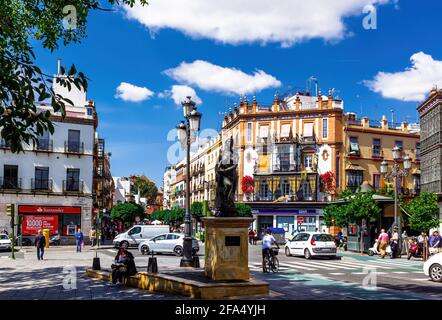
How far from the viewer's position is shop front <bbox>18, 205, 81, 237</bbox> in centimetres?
4247

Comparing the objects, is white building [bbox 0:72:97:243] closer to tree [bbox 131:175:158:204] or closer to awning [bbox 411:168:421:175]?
awning [bbox 411:168:421:175]

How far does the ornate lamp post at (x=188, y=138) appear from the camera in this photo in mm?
18953

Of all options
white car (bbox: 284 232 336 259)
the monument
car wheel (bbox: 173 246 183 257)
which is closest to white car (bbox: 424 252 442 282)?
the monument

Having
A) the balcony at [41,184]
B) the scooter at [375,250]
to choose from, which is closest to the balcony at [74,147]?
the balcony at [41,184]

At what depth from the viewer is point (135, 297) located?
1257 centimetres

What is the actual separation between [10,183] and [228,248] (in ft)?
113

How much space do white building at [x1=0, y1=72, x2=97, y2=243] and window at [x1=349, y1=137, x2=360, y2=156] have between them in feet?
92.3

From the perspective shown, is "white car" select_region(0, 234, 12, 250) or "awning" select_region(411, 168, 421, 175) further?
"awning" select_region(411, 168, 421, 175)

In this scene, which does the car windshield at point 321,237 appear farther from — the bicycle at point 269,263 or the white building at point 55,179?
the white building at point 55,179

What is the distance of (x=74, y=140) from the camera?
4488 centimetres

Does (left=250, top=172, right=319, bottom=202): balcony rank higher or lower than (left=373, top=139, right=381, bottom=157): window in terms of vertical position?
lower

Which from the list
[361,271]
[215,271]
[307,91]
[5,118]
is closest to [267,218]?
[307,91]

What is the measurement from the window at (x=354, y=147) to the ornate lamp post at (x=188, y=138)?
1621 inches

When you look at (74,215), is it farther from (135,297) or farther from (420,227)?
(135,297)
